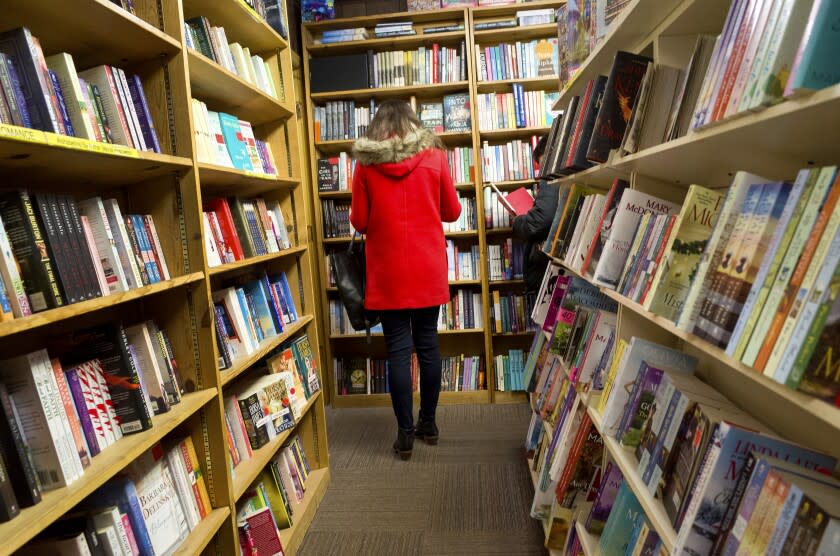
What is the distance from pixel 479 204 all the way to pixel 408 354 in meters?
1.16

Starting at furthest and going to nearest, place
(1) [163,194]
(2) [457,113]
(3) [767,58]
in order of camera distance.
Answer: (2) [457,113] → (1) [163,194] → (3) [767,58]

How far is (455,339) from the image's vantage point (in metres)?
3.52

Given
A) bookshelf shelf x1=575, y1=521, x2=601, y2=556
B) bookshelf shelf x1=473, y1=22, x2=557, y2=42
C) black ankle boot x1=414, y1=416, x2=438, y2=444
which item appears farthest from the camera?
bookshelf shelf x1=473, y1=22, x2=557, y2=42

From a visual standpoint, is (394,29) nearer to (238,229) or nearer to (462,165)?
(462,165)

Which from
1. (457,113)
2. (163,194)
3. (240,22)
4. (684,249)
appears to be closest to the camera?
(684,249)

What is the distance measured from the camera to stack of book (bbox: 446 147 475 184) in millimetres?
3256

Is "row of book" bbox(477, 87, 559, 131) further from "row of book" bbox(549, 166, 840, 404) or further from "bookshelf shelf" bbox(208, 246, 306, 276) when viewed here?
"row of book" bbox(549, 166, 840, 404)

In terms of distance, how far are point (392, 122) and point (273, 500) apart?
1.64m

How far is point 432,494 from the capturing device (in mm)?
2246

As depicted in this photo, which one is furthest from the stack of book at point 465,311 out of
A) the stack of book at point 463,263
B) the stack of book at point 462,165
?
the stack of book at point 462,165

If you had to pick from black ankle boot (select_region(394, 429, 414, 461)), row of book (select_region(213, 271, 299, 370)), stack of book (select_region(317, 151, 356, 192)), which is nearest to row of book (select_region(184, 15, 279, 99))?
row of book (select_region(213, 271, 299, 370))

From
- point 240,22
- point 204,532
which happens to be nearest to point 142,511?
point 204,532

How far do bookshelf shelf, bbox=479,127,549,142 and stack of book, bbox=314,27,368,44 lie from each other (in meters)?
0.97

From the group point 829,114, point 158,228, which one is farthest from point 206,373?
point 829,114
